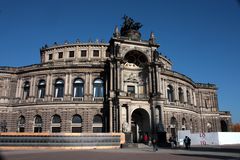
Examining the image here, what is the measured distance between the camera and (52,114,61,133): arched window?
4372cm

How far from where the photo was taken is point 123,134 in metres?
35.0

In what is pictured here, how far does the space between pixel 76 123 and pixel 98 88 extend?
7752 mm

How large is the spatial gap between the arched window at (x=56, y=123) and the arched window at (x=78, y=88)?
525 centimetres

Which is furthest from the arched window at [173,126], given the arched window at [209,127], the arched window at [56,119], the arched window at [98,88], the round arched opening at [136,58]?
the arched window at [56,119]

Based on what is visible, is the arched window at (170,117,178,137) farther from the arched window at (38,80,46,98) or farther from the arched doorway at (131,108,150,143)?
the arched window at (38,80,46,98)

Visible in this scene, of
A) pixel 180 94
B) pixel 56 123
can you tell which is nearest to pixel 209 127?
pixel 180 94

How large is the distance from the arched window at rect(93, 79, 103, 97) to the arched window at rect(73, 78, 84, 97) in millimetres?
2343

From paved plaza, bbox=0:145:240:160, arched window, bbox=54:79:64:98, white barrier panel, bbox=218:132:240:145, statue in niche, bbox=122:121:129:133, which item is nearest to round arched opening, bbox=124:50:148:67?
statue in niche, bbox=122:121:129:133

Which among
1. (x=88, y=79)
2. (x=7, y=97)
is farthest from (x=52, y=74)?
(x=7, y=97)

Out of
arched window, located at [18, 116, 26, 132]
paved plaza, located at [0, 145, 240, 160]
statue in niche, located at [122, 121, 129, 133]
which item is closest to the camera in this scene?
paved plaza, located at [0, 145, 240, 160]

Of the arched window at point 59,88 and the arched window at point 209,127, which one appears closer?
the arched window at point 59,88

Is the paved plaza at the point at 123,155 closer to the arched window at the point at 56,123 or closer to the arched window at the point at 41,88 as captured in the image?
the arched window at the point at 56,123

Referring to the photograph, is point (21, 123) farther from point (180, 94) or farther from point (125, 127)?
point (180, 94)

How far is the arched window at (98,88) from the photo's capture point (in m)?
45.2
